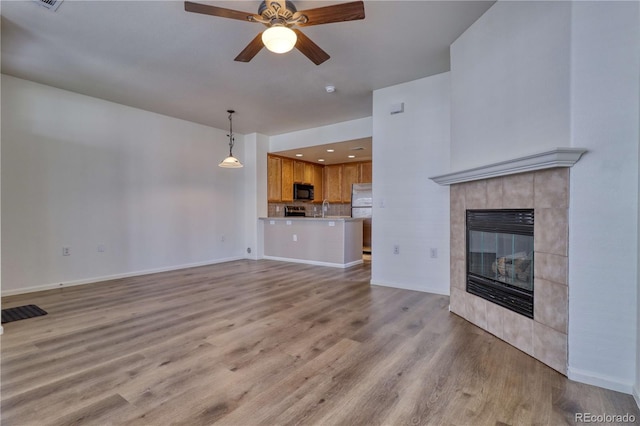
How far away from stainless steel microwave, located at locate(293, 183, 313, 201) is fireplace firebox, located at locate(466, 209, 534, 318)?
16.1 feet

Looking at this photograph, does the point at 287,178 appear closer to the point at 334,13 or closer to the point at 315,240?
the point at 315,240

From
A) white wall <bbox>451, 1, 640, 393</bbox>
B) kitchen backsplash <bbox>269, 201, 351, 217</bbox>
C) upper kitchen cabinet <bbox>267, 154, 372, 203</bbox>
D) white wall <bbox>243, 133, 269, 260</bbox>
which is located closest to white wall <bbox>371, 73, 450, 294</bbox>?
white wall <bbox>451, 1, 640, 393</bbox>

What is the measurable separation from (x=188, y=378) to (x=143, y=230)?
3.82m

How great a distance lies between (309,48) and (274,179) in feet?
14.8

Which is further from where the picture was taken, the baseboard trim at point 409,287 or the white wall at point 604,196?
the baseboard trim at point 409,287

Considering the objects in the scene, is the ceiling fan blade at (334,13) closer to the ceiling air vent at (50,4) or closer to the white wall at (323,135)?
the ceiling air vent at (50,4)

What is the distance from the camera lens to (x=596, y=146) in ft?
5.82

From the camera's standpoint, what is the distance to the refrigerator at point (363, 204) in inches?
301

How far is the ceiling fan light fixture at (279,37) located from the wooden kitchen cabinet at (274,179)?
4.61m

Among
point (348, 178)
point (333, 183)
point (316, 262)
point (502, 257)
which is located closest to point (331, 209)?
point (333, 183)

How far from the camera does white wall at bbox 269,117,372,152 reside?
533 centimetres

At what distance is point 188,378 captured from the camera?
185 cm
